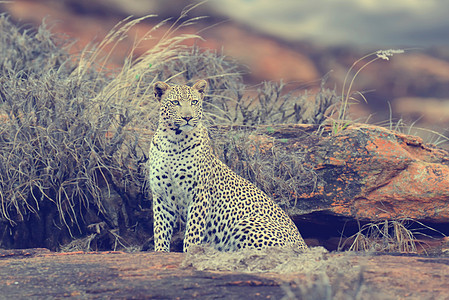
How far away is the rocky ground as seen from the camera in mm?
3801

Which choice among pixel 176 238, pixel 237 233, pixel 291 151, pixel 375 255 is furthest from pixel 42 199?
pixel 375 255

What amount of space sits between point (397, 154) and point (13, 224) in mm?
4380

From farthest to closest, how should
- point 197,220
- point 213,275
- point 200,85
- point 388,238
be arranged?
1. point 388,238
2. point 200,85
3. point 197,220
4. point 213,275

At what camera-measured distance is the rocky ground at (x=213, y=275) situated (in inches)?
150

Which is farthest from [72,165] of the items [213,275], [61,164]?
[213,275]

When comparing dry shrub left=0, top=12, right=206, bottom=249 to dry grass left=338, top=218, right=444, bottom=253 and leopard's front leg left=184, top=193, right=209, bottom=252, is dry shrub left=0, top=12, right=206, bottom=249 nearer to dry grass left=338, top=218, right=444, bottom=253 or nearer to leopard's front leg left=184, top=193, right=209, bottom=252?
leopard's front leg left=184, top=193, right=209, bottom=252

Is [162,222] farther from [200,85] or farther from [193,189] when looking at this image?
[200,85]

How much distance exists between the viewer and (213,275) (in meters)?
4.19

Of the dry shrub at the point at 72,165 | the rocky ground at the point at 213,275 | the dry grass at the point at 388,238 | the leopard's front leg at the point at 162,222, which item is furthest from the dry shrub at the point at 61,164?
the dry grass at the point at 388,238

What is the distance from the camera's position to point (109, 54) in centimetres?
961

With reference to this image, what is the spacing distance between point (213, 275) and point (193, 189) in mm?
1958

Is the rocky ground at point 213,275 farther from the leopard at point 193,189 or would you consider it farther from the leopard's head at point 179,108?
the leopard's head at point 179,108

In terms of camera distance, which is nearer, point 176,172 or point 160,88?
point 176,172

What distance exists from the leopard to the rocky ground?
110 centimetres
